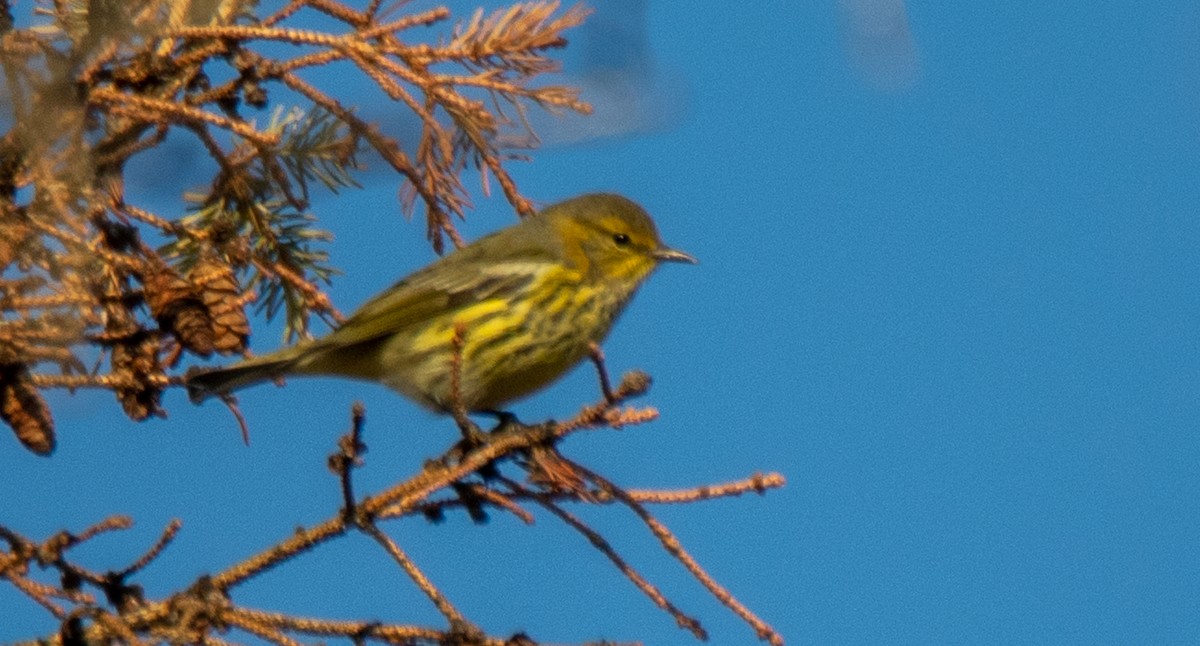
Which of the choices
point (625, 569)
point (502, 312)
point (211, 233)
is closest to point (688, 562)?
point (625, 569)

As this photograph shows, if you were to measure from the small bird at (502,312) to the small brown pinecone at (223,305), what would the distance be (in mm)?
1087

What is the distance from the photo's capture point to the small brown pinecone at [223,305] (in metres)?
2.16

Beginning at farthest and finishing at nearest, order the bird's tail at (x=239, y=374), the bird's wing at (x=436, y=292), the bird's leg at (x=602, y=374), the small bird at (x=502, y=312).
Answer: the bird's wing at (x=436, y=292), the small bird at (x=502, y=312), the bird's tail at (x=239, y=374), the bird's leg at (x=602, y=374)

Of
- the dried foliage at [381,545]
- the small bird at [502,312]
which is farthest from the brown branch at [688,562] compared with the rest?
the small bird at [502,312]

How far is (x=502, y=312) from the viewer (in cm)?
380

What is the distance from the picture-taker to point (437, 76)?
2.42 meters

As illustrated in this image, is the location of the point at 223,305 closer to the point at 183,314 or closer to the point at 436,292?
the point at 183,314

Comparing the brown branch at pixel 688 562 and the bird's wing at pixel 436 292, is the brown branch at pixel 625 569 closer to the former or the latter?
the brown branch at pixel 688 562

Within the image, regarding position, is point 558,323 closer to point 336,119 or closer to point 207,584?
point 336,119

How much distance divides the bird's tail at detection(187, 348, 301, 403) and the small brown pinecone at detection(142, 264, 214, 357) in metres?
0.11

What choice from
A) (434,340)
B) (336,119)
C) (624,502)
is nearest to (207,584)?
(624,502)

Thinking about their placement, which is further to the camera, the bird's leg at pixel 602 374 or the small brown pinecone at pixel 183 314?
the small brown pinecone at pixel 183 314

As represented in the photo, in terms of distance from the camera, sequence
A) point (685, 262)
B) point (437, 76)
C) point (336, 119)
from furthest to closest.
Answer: point (685, 262)
point (336, 119)
point (437, 76)

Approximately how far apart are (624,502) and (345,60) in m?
0.87
